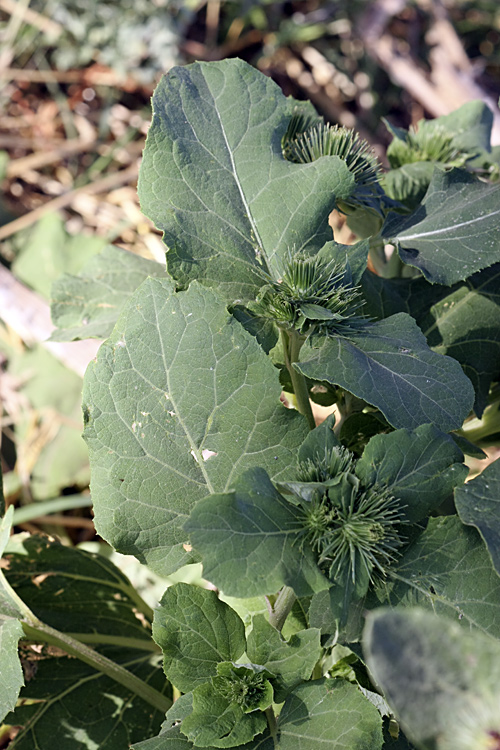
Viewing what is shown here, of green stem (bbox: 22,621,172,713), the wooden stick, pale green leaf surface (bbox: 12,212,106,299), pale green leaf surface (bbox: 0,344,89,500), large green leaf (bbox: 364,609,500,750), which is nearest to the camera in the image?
large green leaf (bbox: 364,609,500,750)

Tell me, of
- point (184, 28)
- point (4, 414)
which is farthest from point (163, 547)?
point (184, 28)

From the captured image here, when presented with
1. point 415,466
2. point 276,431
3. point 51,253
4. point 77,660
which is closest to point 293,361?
point 276,431

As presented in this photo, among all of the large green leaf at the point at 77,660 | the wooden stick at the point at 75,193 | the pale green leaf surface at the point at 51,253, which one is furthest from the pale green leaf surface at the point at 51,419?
the large green leaf at the point at 77,660

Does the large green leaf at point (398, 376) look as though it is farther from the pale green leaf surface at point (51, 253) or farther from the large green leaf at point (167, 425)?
the pale green leaf surface at point (51, 253)

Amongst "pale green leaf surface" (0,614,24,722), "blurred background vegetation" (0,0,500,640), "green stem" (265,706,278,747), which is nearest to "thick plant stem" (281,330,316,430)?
"green stem" (265,706,278,747)

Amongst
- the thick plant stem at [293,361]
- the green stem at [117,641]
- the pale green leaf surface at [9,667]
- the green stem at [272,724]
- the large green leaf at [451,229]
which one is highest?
the large green leaf at [451,229]

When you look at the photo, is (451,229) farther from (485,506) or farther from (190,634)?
(190,634)

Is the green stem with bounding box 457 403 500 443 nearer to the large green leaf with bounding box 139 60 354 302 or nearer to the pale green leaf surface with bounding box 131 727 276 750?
the large green leaf with bounding box 139 60 354 302
